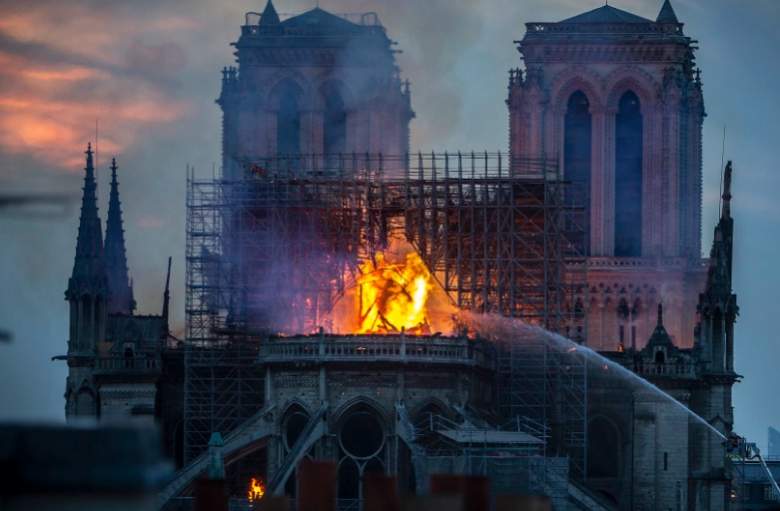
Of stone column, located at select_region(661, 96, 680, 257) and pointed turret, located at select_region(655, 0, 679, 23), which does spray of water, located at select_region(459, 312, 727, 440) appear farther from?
pointed turret, located at select_region(655, 0, 679, 23)

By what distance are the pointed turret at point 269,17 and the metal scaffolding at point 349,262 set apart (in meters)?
15.8

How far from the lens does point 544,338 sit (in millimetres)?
75688

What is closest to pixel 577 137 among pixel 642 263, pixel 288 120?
pixel 642 263

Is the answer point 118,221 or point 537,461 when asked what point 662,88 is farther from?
point 537,461

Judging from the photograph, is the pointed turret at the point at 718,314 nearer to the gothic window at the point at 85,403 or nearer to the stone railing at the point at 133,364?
the stone railing at the point at 133,364

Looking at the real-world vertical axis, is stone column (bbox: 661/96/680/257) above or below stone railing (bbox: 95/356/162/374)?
above

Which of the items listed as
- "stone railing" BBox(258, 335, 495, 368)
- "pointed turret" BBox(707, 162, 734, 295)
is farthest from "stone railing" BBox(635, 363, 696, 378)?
"stone railing" BBox(258, 335, 495, 368)

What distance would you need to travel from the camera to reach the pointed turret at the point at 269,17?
92.8 metres

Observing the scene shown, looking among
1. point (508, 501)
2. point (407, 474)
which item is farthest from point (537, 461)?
point (508, 501)

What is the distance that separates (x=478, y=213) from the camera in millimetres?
76938

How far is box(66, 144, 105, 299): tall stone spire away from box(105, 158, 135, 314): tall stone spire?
474cm

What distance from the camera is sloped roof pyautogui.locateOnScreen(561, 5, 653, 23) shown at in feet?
306

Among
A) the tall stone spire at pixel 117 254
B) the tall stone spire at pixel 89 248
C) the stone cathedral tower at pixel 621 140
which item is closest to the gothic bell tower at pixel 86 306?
the tall stone spire at pixel 89 248

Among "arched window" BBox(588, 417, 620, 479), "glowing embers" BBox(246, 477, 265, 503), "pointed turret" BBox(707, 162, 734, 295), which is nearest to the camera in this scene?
"glowing embers" BBox(246, 477, 265, 503)
